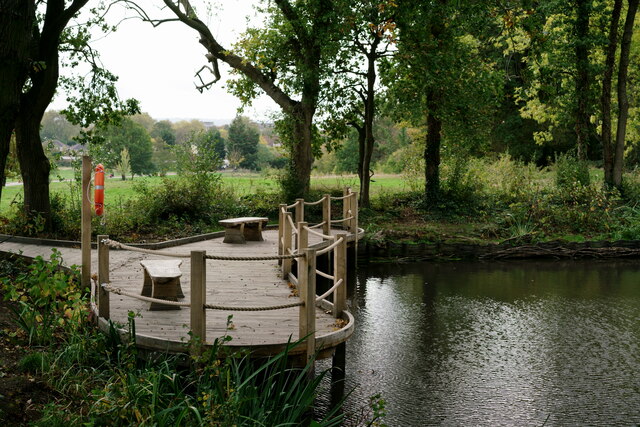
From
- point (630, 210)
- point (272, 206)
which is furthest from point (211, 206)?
point (630, 210)

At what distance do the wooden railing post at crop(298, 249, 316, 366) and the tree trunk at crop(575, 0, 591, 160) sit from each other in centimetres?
1822

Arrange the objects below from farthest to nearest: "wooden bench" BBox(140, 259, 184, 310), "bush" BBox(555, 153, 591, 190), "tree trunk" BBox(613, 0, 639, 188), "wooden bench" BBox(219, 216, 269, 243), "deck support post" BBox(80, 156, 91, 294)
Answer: "tree trunk" BBox(613, 0, 639, 188) < "bush" BBox(555, 153, 591, 190) < "wooden bench" BBox(219, 216, 269, 243) < "deck support post" BBox(80, 156, 91, 294) < "wooden bench" BBox(140, 259, 184, 310)

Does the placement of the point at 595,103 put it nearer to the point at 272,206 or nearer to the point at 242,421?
the point at 272,206

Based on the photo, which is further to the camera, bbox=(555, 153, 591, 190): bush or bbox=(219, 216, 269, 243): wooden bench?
bbox=(555, 153, 591, 190): bush

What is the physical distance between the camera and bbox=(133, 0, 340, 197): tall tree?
18922mm

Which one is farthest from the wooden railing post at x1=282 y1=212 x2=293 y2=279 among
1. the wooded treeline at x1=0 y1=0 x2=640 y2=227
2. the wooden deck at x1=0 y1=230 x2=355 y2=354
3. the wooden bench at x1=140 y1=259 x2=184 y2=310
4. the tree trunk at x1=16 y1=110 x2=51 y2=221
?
the wooded treeline at x1=0 y1=0 x2=640 y2=227

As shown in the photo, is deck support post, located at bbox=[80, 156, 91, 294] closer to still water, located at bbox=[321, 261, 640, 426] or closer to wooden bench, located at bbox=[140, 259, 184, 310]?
wooden bench, located at bbox=[140, 259, 184, 310]

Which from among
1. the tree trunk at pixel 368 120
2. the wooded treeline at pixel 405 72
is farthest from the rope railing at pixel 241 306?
the tree trunk at pixel 368 120

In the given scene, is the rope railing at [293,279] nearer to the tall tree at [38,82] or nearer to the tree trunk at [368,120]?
the tall tree at [38,82]

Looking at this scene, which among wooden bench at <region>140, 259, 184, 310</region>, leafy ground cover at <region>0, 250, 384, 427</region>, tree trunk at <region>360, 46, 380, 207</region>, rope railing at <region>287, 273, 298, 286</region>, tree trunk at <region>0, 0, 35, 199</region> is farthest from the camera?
tree trunk at <region>360, 46, 380, 207</region>

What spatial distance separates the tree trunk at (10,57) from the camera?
7734 mm

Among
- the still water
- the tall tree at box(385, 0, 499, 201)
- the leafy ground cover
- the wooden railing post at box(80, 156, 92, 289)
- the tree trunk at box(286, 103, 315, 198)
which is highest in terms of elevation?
the tall tree at box(385, 0, 499, 201)

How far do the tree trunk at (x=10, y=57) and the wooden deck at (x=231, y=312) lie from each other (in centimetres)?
157

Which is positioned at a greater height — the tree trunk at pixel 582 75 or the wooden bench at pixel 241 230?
the tree trunk at pixel 582 75
